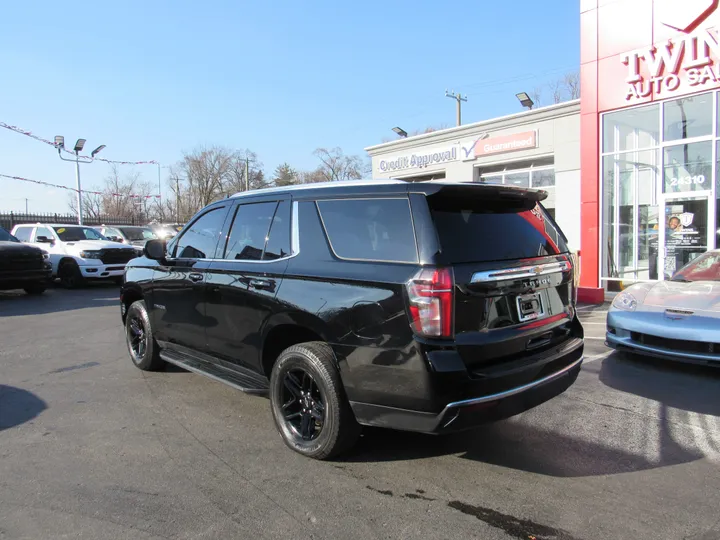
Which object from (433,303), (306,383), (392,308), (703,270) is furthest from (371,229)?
(703,270)

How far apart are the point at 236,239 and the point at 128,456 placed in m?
1.87

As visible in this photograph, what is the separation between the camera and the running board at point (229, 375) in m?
3.97

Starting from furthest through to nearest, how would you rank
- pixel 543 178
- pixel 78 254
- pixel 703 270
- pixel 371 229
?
1. pixel 543 178
2. pixel 78 254
3. pixel 703 270
4. pixel 371 229

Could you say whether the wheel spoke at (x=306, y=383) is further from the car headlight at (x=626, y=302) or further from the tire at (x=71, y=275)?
the tire at (x=71, y=275)

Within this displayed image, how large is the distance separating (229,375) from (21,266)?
33.7 ft

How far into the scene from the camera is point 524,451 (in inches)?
143

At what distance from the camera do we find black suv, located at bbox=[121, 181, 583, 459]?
2.92 meters

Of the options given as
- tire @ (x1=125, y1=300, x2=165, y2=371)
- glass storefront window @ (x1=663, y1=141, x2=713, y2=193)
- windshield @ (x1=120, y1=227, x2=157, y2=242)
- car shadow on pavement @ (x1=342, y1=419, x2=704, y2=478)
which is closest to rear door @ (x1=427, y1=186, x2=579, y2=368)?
car shadow on pavement @ (x1=342, y1=419, x2=704, y2=478)

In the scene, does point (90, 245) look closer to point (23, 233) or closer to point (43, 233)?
point (43, 233)

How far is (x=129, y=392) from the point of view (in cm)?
502

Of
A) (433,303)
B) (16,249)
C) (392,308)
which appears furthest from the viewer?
(16,249)

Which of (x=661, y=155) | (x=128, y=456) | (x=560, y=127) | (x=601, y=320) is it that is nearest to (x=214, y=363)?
(x=128, y=456)

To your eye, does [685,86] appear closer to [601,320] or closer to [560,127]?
[560,127]

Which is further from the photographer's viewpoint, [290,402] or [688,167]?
[688,167]
